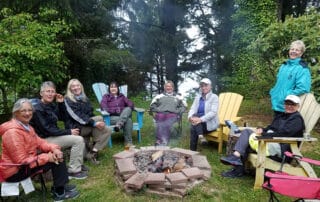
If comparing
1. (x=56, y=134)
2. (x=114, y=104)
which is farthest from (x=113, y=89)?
(x=56, y=134)

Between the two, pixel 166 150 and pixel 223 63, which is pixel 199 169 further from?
pixel 223 63

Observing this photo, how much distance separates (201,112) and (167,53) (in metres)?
7.45

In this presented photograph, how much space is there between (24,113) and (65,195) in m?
0.88

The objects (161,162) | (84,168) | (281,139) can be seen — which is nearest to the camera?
(281,139)

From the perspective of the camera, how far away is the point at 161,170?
334cm

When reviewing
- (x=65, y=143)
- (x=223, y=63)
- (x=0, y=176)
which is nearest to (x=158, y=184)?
(x=65, y=143)

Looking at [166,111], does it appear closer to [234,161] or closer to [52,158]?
[234,161]

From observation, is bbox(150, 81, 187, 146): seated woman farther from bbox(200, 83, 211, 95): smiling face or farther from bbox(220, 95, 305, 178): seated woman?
bbox(220, 95, 305, 178): seated woman

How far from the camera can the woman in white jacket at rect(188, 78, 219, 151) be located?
4.25m

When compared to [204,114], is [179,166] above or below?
below

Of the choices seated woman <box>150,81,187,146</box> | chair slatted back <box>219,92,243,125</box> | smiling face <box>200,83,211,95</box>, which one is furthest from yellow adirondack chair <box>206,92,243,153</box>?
seated woman <box>150,81,187,146</box>

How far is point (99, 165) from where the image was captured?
154 inches

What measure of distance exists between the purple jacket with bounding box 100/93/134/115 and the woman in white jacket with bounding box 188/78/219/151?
1.03m

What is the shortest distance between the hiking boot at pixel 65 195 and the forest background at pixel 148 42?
2681 millimetres
